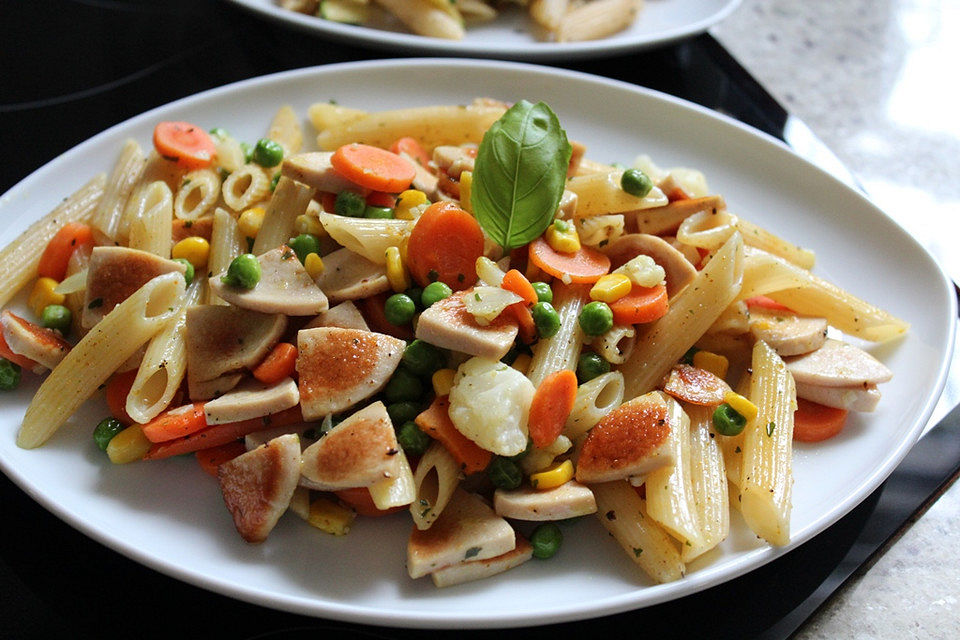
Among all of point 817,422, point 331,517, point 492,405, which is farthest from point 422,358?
point 817,422

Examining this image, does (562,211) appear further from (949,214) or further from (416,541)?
(949,214)

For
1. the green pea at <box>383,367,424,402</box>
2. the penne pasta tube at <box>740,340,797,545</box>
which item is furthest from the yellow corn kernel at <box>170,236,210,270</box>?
the penne pasta tube at <box>740,340,797,545</box>

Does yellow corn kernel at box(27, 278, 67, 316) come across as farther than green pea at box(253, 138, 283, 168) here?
No

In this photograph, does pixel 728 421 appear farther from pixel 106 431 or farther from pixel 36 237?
pixel 36 237

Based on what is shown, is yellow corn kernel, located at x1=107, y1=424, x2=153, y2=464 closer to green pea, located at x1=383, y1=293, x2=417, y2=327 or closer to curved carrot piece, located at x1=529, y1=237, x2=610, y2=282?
green pea, located at x1=383, y1=293, x2=417, y2=327

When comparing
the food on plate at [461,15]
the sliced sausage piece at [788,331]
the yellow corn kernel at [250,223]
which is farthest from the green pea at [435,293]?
the food on plate at [461,15]

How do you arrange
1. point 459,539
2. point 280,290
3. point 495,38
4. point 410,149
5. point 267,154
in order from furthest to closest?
point 495,38, point 410,149, point 267,154, point 280,290, point 459,539
